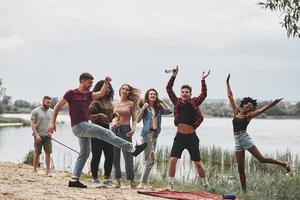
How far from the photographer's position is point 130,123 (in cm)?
885

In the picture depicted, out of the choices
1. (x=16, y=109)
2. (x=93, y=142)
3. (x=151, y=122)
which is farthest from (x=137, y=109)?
(x=16, y=109)

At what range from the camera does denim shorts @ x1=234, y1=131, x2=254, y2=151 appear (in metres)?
8.45

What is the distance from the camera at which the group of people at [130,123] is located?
26.1 feet

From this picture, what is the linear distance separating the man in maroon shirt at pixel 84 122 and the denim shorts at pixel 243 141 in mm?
1540

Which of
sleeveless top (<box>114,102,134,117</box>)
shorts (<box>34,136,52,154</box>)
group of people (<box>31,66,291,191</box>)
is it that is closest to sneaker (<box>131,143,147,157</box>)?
group of people (<box>31,66,291,191</box>)

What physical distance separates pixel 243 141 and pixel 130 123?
6.19 ft

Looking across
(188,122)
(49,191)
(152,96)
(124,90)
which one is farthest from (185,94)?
(49,191)

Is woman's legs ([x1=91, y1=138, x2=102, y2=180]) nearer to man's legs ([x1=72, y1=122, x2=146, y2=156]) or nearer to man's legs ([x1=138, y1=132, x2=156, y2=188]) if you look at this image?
man's legs ([x1=72, y1=122, x2=146, y2=156])

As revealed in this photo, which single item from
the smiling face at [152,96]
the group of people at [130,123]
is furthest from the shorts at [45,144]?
the smiling face at [152,96]

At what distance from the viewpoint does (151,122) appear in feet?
28.6

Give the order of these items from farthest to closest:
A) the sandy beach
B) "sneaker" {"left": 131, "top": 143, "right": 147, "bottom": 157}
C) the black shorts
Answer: the black shorts
"sneaker" {"left": 131, "top": 143, "right": 147, "bottom": 157}
the sandy beach

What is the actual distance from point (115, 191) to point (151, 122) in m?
1.33

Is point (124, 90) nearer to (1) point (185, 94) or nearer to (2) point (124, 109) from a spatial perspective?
(2) point (124, 109)

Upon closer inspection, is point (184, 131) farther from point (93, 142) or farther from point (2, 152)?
point (2, 152)
